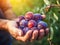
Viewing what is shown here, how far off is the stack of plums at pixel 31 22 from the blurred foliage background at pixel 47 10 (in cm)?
4

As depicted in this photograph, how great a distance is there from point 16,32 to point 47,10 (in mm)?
254

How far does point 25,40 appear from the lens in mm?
1131

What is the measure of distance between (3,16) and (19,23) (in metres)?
0.11

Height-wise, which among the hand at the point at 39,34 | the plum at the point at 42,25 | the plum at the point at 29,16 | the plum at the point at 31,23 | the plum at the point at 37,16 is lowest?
the hand at the point at 39,34

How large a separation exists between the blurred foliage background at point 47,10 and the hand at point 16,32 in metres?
0.05

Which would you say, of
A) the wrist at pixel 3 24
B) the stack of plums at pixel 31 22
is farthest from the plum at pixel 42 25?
the wrist at pixel 3 24

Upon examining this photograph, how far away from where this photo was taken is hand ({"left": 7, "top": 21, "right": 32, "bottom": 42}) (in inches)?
44.1

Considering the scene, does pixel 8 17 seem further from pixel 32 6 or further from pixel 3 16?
pixel 32 6

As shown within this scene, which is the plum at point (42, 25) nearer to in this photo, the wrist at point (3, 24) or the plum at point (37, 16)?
the plum at point (37, 16)

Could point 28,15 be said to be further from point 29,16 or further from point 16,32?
point 16,32

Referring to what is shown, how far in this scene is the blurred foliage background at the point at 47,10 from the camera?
3.82 ft

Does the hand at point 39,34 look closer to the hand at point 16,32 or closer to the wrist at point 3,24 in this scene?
the hand at point 16,32

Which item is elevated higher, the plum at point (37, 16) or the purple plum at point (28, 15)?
the purple plum at point (28, 15)

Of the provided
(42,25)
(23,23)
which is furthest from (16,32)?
(42,25)
